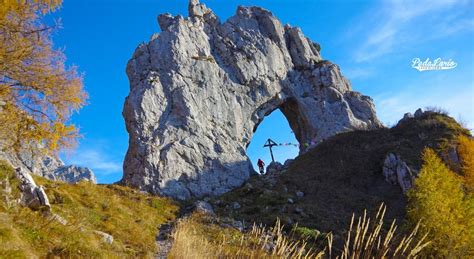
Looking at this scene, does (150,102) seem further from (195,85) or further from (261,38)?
(261,38)

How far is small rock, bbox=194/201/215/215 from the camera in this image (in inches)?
959

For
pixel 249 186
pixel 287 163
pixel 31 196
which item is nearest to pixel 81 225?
pixel 31 196

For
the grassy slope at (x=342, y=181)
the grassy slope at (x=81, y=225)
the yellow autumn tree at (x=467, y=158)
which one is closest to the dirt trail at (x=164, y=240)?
the grassy slope at (x=81, y=225)

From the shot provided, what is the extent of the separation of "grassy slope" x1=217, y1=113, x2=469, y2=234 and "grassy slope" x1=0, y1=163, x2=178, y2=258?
648cm

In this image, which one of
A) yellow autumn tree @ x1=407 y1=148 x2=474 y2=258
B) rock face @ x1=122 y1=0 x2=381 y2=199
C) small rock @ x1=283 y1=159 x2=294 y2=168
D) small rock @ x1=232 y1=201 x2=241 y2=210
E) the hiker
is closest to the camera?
yellow autumn tree @ x1=407 y1=148 x2=474 y2=258

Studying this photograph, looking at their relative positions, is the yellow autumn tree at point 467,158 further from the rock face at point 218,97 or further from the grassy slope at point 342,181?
the rock face at point 218,97

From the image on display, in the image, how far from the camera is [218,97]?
39.3m

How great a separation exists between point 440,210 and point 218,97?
83.3ft

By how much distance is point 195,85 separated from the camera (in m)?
38.5

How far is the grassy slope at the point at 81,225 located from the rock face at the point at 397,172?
17.5 meters

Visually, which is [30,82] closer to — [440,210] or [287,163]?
[440,210]

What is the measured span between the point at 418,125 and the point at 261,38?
2160 centimetres

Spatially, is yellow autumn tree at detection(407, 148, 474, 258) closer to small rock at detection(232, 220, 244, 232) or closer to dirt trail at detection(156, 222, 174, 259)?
small rock at detection(232, 220, 244, 232)

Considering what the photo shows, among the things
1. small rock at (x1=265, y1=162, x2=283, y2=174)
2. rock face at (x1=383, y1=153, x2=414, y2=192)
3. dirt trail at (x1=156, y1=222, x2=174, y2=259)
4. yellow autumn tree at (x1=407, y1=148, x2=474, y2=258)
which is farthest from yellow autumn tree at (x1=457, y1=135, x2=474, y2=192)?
dirt trail at (x1=156, y1=222, x2=174, y2=259)
